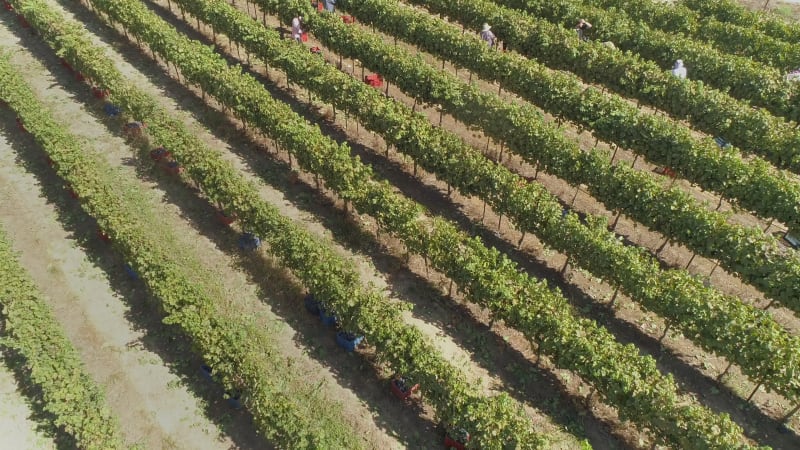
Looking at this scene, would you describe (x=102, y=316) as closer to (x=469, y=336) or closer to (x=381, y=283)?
(x=381, y=283)

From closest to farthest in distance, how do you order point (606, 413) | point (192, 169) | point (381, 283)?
point (606, 413)
point (381, 283)
point (192, 169)

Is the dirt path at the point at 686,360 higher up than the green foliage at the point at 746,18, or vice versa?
the green foliage at the point at 746,18

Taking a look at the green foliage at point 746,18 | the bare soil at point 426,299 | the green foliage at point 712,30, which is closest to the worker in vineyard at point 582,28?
the green foliage at point 712,30

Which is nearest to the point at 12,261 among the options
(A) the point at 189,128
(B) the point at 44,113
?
(B) the point at 44,113

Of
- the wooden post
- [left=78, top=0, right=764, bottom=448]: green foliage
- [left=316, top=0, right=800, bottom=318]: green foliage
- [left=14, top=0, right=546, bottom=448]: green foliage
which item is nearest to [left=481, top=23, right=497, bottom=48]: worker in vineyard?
[left=316, top=0, right=800, bottom=318]: green foliage

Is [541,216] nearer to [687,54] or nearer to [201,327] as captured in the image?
[201,327]

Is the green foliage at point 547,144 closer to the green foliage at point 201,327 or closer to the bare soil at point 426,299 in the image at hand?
the bare soil at point 426,299

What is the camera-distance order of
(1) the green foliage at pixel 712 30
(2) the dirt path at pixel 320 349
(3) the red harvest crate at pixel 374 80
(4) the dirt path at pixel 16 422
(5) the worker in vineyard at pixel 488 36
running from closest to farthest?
(4) the dirt path at pixel 16 422, (2) the dirt path at pixel 320 349, (3) the red harvest crate at pixel 374 80, (1) the green foliage at pixel 712 30, (5) the worker in vineyard at pixel 488 36

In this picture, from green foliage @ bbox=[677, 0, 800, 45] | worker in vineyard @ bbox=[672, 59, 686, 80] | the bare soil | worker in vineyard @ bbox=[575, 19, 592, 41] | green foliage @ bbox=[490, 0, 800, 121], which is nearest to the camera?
the bare soil

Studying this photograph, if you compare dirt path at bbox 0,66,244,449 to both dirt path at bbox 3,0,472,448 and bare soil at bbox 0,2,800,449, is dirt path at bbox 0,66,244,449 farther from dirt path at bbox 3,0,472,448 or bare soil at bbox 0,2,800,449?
dirt path at bbox 3,0,472,448
